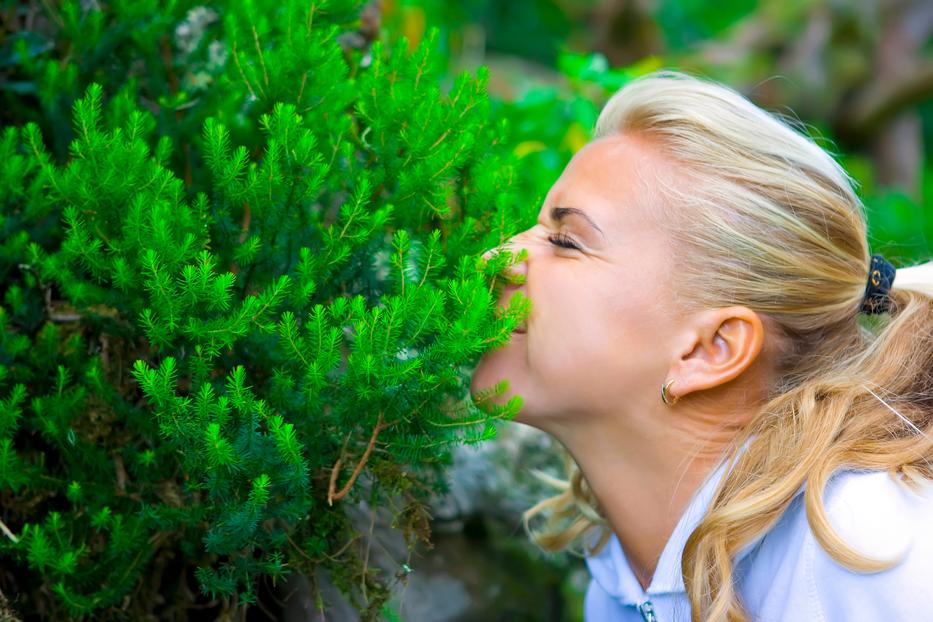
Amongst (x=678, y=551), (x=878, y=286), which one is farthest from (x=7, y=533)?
(x=878, y=286)

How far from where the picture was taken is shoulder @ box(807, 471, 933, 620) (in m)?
1.64

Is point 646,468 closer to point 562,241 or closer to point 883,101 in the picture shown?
point 562,241

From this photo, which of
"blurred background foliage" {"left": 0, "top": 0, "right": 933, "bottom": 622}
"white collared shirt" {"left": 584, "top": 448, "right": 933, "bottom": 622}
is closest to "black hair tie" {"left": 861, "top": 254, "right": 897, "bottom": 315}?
"blurred background foliage" {"left": 0, "top": 0, "right": 933, "bottom": 622}

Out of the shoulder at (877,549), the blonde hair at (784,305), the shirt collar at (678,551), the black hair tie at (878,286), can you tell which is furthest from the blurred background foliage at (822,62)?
the shoulder at (877,549)

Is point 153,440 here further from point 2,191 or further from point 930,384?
point 930,384

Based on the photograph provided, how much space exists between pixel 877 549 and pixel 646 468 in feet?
1.74

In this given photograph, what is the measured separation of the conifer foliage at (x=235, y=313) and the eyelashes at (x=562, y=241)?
18 centimetres

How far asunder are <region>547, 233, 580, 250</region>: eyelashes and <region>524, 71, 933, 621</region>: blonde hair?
211 mm

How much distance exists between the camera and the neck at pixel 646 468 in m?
2.01

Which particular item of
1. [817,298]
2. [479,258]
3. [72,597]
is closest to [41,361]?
[72,597]

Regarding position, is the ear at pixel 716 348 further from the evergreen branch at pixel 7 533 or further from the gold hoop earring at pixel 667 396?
the evergreen branch at pixel 7 533

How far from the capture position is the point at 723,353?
193 centimetres

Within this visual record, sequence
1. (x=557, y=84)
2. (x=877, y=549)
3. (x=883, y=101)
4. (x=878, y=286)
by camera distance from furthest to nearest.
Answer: (x=883, y=101) < (x=557, y=84) < (x=878, y=286) < (x=877, y=549)

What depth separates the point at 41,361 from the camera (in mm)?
1799
